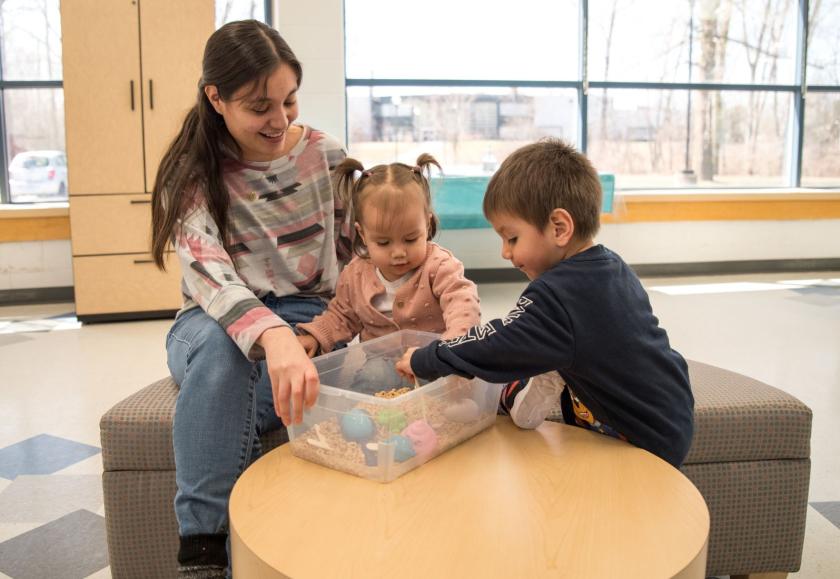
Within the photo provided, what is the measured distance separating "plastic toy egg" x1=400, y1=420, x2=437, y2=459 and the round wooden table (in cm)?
2

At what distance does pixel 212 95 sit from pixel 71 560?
971 millimetres

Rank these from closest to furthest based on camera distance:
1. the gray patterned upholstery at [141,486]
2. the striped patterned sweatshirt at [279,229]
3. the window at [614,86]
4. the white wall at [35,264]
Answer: the gray patterned upholstery at [141,486], the striped patterned sweatshirt at [279,229], the white wall at [35,264], the window at [614,86]

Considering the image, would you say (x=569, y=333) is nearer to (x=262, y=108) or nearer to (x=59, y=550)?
(x=262, y=108)

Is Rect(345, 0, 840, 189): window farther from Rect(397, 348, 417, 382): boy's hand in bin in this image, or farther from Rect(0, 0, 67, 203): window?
Rect(397, 348, 417, 382): boy's hand in bin

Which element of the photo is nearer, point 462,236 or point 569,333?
point 569,333

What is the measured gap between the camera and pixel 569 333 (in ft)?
3.76

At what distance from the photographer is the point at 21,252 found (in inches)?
170

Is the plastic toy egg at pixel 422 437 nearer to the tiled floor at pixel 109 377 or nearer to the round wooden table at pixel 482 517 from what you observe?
the round wooden table at pixel 482 517

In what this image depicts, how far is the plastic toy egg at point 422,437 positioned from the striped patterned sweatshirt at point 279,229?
497mm

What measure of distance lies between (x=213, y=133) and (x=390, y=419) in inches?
29.9

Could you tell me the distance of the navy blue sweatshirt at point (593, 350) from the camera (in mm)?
1144

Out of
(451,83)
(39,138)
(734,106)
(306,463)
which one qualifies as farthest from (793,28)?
(306,463)

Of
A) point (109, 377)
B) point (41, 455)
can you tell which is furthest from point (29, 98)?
point (41, 455)

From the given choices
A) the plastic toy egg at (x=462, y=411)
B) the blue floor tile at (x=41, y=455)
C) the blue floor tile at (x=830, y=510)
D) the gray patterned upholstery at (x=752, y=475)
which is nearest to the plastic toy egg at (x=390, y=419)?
the plastic toy egg at (x=462, y=411)
